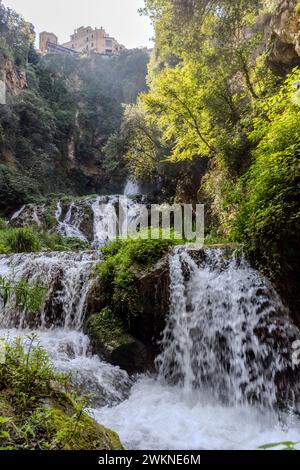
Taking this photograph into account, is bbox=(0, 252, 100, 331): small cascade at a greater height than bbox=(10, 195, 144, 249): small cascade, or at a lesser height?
lesser

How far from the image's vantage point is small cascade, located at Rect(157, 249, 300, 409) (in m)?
4.39

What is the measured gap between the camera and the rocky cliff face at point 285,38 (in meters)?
8.34

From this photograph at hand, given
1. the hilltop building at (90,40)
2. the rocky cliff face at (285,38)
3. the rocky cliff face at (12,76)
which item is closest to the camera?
the rocky cliff face at (285,38)

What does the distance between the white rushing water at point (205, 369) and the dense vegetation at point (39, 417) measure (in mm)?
1231

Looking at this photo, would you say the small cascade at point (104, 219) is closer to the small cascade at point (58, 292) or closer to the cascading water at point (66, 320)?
the cascading water at point (66, 320)

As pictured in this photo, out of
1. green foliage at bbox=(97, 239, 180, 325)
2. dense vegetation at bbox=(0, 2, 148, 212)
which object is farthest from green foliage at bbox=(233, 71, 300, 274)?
dense vegetation at bbox=(0, 2, 148, 212)

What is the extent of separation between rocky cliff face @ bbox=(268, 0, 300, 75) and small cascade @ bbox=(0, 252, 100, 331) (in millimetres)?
8288

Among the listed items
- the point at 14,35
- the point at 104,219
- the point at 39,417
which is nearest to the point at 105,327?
the point at 39,417

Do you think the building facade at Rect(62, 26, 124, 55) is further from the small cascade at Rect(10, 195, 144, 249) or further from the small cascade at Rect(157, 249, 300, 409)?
the small cascade at Rect(157, 249, 300, 409)

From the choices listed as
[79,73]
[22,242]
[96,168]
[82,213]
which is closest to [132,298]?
[22,242]

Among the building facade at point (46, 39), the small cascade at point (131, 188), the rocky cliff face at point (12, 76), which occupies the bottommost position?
the small cascade at point (131, 188)

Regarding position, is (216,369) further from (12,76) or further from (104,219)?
(12,76)

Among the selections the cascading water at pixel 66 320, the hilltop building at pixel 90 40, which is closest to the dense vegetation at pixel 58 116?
the cascading water at pixel 66 320

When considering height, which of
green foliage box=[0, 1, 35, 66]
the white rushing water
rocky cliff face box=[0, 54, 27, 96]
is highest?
green foliage box=[0, 1, 35, 66]
